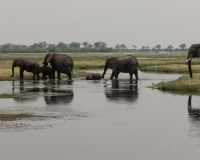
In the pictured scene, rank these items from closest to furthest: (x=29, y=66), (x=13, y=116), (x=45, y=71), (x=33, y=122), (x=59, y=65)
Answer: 1. (x=33, y=122)
2. (x=13, y=116)
3. (x=29, y=66)
4. (x=59, y=65)
5. (x=45, y=71)

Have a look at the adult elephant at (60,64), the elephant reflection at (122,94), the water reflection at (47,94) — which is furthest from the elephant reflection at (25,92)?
the adult elephant at (60,64)

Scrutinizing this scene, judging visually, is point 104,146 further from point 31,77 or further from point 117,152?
point 31,77

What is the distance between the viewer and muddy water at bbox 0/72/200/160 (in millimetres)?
17453

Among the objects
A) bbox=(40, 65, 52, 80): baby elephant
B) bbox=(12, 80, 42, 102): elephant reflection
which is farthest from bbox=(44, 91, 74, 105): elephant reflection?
bbox=(40, 65, 52, 80): baby elephant

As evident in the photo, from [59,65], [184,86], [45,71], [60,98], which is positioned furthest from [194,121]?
[45,71]

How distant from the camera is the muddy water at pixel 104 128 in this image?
1745cm

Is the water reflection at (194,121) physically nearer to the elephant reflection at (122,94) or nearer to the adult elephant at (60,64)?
the elephant reflection at (122,94)

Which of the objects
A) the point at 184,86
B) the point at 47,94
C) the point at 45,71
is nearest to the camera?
the point at 47,94

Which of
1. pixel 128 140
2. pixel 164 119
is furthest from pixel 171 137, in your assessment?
pixel 164 119

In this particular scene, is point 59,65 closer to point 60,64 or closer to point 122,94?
point 60,64

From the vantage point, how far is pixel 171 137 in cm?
1984

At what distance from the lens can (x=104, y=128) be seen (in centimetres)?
2184

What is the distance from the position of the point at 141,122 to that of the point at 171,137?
12.2 feet

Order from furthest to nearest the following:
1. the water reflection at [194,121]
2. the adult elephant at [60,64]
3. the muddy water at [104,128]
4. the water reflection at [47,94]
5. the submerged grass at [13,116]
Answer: the adult elephant at [60,64], the water reflection at [47,94], the submerged grass at [13,116], the water reflection at [194,121], the muddy water at [104,128]
